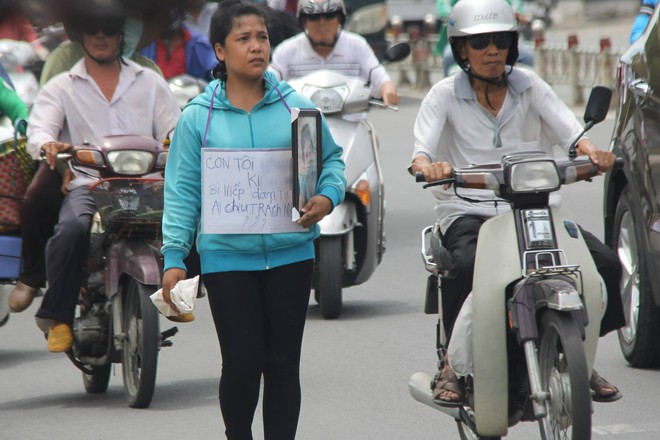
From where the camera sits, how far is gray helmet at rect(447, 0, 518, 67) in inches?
198

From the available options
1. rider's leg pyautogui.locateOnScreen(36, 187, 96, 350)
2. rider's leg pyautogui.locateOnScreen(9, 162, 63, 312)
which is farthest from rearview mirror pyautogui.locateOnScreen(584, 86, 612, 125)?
rider's leg pyautogui.locateOnScreen(9, 162, 63, 312)

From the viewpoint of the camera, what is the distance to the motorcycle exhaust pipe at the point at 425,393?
4906mm

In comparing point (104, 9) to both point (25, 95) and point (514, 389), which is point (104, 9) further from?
point (25, 95)

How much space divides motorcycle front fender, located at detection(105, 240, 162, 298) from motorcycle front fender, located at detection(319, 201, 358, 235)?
6.70 ft

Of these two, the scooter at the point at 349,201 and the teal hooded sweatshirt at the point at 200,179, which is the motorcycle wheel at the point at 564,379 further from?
the scooter at the point at 349,201

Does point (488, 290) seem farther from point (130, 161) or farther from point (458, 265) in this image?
point (130, 161)

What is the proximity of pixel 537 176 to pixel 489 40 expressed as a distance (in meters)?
0.75

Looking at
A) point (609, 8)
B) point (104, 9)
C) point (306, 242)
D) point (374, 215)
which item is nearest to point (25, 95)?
point (374, 215)

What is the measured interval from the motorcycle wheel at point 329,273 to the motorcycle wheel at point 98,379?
189cm

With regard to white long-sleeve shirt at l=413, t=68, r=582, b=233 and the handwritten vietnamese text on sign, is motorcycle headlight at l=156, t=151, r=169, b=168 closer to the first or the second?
white long-sleeve shirt at l=413, t=68, r=582, b=233

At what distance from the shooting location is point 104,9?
2113 mm

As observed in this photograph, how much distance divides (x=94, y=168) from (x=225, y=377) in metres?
2.08

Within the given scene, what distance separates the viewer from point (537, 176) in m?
4.50

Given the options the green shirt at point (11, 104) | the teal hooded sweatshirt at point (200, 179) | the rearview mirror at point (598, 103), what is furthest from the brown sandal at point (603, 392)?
the green shirt at point (11, 104)
